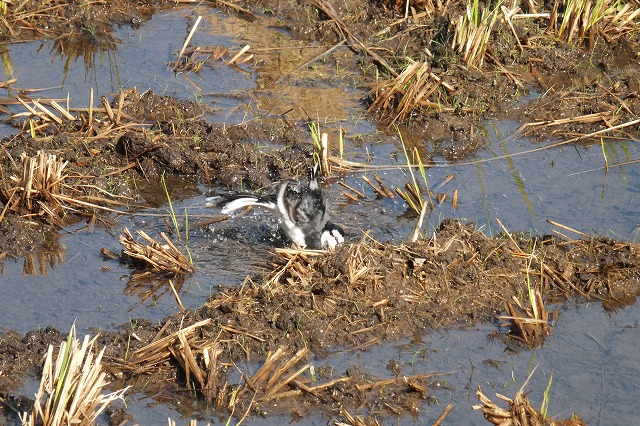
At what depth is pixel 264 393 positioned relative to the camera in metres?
4.90

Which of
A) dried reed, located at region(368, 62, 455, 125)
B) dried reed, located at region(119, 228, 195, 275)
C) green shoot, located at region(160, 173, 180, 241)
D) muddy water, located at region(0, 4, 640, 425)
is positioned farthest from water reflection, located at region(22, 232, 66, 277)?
dried reed, located at region(368, 62, 455, 125)

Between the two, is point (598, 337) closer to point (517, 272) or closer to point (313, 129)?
point (517, 272)

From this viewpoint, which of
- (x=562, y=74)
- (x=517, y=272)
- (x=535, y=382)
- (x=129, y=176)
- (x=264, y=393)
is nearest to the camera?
(x=264, y=393)

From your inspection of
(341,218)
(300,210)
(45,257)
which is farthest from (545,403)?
(45,257)

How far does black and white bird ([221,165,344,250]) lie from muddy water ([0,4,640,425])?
26cm

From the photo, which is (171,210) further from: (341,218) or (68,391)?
(68,391)

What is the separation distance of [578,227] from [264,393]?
3129 millimetres

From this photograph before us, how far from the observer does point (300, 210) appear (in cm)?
651

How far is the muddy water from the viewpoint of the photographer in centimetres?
530

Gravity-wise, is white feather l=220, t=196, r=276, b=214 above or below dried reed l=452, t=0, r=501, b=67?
below

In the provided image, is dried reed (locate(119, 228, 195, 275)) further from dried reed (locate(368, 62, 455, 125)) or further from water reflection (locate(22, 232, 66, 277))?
dried reed (locate(368, 62, 455, 125))

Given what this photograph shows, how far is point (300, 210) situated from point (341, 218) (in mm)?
651

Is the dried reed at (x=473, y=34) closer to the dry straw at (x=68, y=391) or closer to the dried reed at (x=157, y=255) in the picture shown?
the dried reed at (x=157, y=255)

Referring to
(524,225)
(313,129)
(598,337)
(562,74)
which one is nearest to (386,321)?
(598,337)
